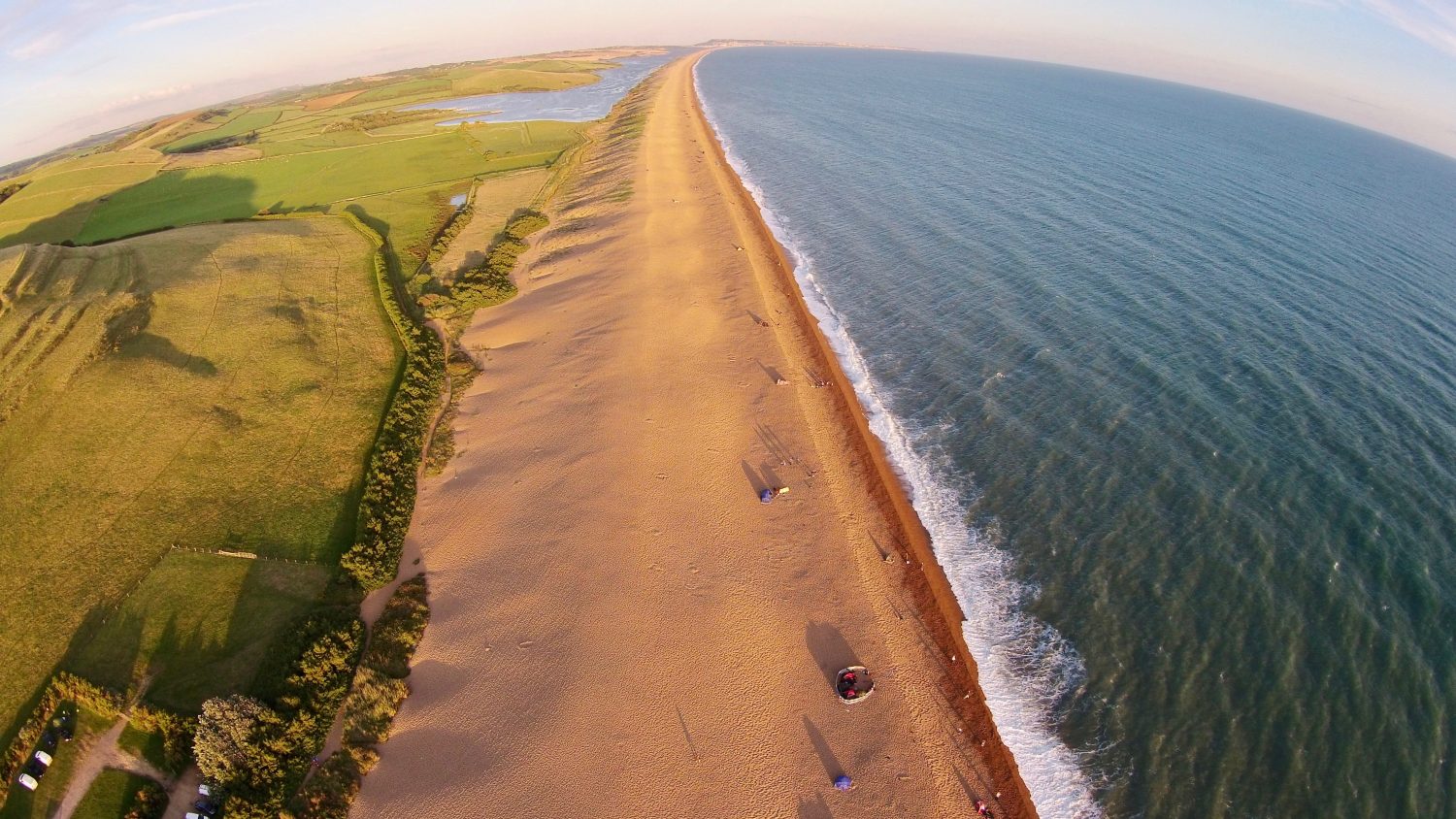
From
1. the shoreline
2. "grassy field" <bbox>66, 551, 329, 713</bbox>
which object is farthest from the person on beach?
"grassy field" <bbox>66, 551, 329, 713</bbox>

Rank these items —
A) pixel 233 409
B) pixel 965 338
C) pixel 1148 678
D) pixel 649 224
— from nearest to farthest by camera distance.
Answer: pixel 1148 678 → pixel 233 409 → pixel 965 338 → pixel 649 224

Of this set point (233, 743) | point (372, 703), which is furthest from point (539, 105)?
point (233, 743)

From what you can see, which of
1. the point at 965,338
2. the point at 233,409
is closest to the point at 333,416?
the point at 233,409

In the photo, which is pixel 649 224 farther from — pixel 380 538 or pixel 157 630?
pixel 157 630

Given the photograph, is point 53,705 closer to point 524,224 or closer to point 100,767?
point 100,767

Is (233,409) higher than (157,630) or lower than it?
higher

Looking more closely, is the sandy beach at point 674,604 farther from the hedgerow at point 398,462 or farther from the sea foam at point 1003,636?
the hedgerow at point 398,462
